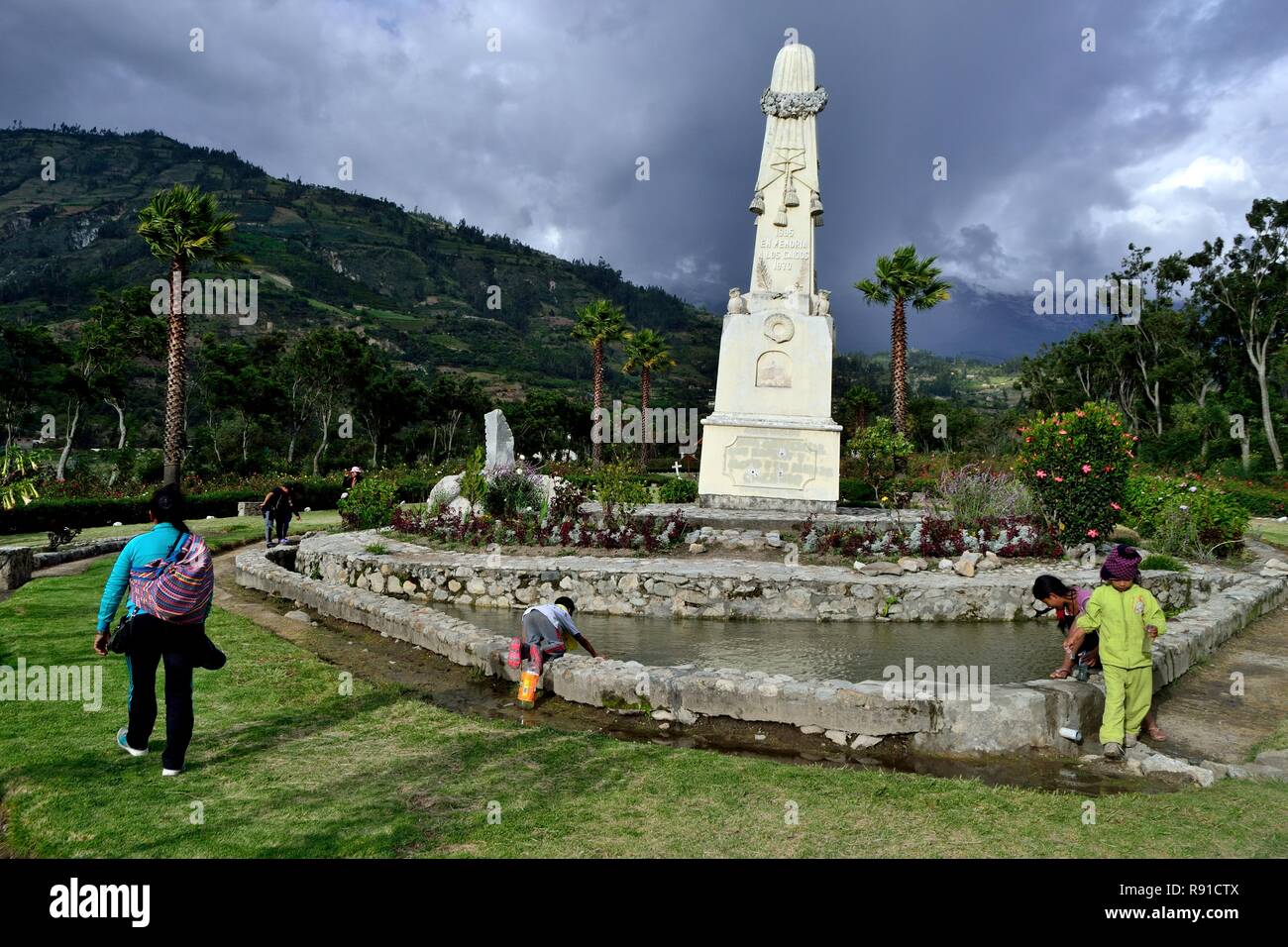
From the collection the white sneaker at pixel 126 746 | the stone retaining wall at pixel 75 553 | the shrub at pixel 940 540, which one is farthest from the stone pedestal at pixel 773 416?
the white sneaker at pixel 126 746

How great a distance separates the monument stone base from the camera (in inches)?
729

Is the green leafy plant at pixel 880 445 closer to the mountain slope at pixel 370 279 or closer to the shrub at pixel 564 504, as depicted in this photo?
the shrub at pixel 564 504

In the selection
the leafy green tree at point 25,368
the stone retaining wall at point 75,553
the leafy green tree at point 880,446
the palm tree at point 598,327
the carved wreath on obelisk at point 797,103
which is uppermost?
the carved wreath on obelisk at point 797,103

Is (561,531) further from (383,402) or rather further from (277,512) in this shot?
(383,402)

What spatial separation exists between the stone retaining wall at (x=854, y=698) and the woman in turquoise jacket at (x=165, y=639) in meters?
3.08

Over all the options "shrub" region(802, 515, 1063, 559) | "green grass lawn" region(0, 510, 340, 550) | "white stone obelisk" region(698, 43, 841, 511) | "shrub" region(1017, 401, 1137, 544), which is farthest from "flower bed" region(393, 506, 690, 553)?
"shrub" region(1017, 401, 1137, 544)

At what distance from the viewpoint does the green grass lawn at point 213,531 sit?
60.0ft

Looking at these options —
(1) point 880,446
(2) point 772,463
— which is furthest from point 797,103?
(1) point 880,446

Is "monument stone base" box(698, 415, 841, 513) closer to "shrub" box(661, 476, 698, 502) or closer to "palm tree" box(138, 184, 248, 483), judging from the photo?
"shrub" box(661, 476, 698, 502)

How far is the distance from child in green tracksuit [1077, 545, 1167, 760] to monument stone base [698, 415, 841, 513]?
12.9 m

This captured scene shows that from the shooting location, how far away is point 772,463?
739 inches

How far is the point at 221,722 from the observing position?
19.1ft

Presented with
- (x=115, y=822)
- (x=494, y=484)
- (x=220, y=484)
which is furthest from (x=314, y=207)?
(x=115, y=822)

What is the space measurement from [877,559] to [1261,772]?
852cm
